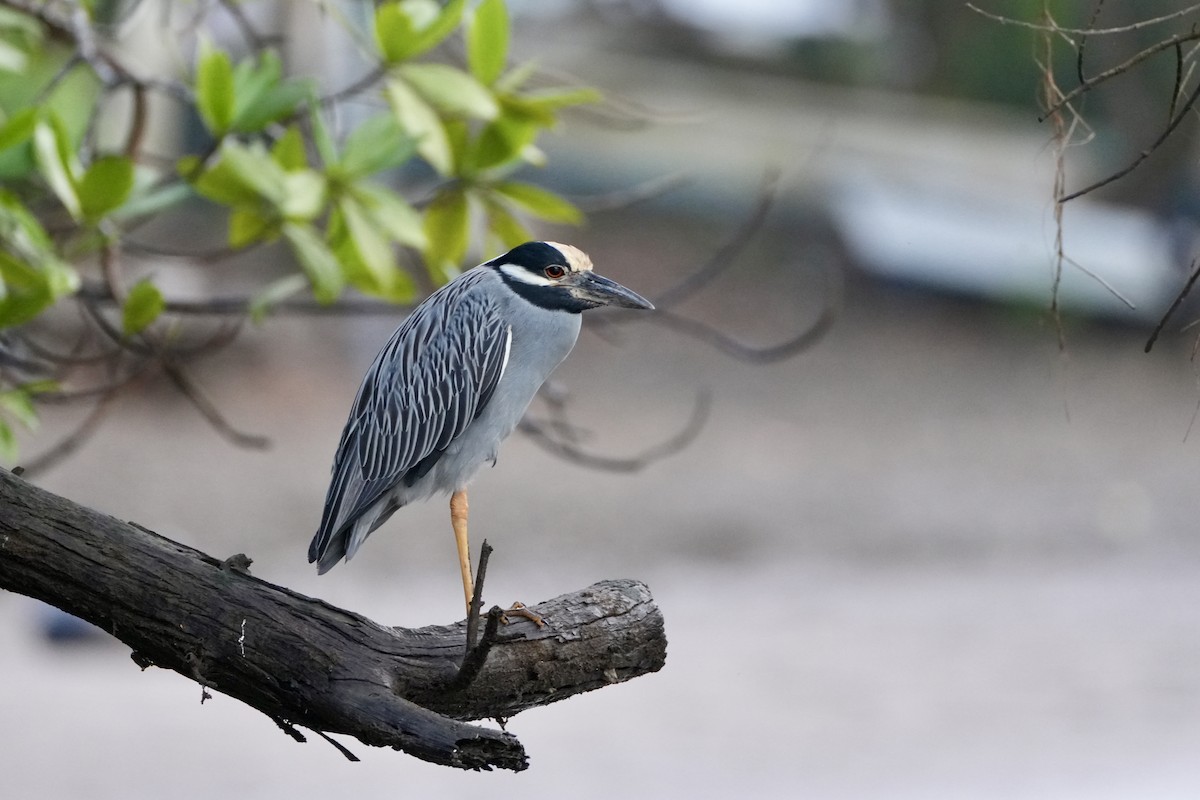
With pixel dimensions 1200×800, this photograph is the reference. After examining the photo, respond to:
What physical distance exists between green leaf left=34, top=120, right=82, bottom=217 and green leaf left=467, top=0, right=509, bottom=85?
751mm

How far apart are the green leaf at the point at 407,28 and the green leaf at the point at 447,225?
11.2 inches

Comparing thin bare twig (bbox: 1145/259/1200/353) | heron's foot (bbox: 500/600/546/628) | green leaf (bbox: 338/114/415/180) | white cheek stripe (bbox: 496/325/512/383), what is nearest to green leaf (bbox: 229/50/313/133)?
green leaf (bbox: 338/114/415/180)

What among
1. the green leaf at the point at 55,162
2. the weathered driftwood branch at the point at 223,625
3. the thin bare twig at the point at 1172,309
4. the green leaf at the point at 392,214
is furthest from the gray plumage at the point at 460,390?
the thin bare twig at the point at 1172,309

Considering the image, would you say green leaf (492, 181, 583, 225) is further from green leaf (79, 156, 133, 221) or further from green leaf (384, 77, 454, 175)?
green leaf (79, 156, 133, 221)

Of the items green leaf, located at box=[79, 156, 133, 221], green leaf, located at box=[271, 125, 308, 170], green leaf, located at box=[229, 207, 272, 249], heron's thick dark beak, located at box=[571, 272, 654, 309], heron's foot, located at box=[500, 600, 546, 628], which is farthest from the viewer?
green leaf, located at box=[271, 125, 308, 170]

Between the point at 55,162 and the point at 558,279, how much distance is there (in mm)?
869

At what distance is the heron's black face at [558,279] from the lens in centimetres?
219

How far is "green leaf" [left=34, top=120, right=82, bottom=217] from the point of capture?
235 cm

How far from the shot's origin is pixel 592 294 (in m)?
2.20

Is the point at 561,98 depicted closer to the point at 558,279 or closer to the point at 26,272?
the point at 558,279

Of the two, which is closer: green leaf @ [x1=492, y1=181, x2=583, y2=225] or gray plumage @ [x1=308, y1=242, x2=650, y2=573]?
gray plumage @ [x1=308, y1=242, x2=650, y2=573]

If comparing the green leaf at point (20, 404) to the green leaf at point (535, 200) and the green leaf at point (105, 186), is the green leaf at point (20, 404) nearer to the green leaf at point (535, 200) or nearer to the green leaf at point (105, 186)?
the green leaf at point (105, 186)

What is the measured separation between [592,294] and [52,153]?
3.07 feet

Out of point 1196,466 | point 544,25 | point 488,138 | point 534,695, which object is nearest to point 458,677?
point 534,695
